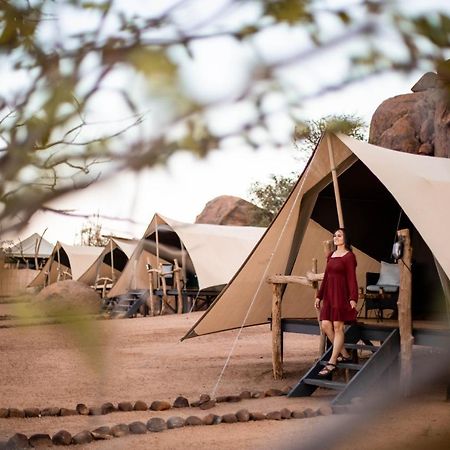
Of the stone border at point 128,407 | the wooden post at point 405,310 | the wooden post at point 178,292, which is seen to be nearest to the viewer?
the stone border at point 128,407

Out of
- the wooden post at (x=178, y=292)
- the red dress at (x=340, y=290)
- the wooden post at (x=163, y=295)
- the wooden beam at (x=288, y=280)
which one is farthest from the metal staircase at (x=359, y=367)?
the wooden post at (x=163, y=295)

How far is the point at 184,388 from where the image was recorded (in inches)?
265

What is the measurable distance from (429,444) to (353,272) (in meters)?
5.85

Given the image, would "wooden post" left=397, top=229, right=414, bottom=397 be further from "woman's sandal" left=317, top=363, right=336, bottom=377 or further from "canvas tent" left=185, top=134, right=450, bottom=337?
"woman's sandal" left=317, top=363, right=336, bottom=377

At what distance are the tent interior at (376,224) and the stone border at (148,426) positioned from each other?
3.29m

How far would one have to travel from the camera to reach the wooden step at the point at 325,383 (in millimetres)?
5875

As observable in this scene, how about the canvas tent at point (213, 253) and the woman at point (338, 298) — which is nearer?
the woman at point (338, 298)

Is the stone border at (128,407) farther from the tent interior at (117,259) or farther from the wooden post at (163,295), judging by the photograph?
the tent interior at (117,259)

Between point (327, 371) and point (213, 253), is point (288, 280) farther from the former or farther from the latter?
point (213, 253)

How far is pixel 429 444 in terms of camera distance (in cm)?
73

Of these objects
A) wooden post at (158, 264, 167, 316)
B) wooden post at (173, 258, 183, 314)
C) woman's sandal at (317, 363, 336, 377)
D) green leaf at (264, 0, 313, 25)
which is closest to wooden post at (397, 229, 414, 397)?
woman's sandal at (317, 363, 336, 377)

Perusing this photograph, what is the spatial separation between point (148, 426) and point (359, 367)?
201cm

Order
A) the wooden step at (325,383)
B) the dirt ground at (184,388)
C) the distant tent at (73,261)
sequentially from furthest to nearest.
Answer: the distant tent at (73,261) → the wooden step at (325,383) → the dirt ground at (184,388)

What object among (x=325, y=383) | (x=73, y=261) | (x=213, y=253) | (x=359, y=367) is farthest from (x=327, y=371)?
(x=73, y=261)
